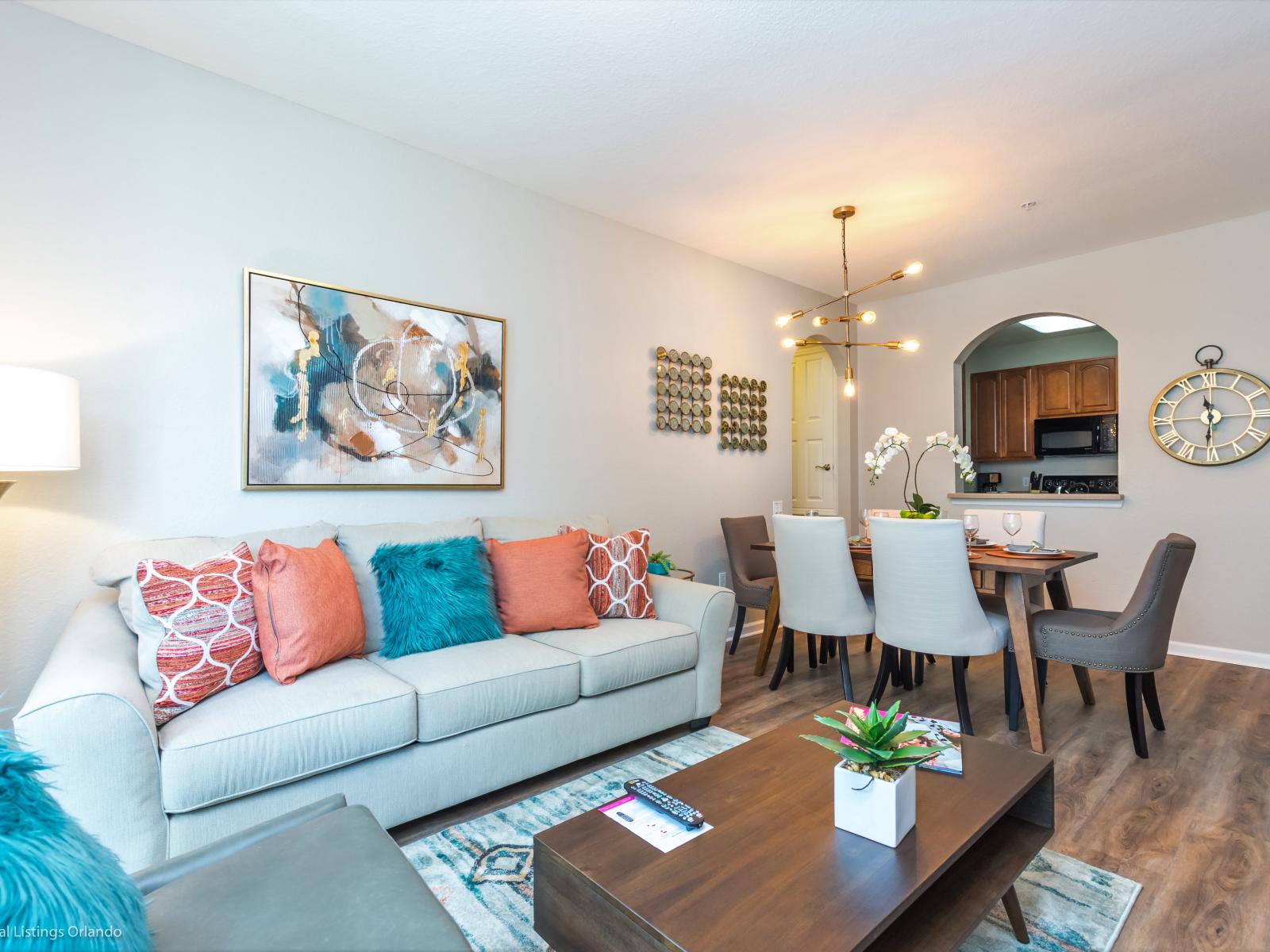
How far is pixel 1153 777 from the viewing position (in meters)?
2.36

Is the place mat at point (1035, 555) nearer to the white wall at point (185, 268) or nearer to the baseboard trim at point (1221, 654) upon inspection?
the baseboard trim at point (1221, 654)

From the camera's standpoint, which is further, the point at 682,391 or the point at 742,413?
the point at 742,413

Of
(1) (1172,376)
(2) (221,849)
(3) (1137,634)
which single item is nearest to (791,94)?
(3) (1137,634)

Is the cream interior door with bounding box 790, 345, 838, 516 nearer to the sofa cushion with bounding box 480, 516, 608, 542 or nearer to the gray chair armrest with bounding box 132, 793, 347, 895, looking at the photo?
the sofa cushion with bounding box 480, 516, 608, 542

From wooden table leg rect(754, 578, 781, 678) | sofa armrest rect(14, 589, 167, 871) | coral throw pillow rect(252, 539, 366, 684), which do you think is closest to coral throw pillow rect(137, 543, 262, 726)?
coral throw pillow rect(252, 539, 366, 684)

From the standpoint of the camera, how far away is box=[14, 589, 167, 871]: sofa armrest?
140 centimetres

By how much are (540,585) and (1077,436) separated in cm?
601

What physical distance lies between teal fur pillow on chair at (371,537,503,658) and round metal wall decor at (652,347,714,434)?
1.89 meters

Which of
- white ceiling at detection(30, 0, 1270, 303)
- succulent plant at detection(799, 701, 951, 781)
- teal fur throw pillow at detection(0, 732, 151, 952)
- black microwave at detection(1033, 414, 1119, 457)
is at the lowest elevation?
succulent plant at detection(799, 701, 951, 781)

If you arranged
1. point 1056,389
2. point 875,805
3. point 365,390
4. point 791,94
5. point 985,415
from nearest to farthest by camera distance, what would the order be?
point 875,805, point 791,94, point 365,390, point 1056,389, point 985,415

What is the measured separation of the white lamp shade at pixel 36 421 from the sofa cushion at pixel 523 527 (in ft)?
4.88

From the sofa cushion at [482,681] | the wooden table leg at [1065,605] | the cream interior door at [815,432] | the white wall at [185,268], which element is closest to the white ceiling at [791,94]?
the white wall at [185,268]

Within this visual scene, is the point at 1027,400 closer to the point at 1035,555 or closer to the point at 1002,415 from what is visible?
the point at 1002,415

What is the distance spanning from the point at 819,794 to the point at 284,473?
2.30 meters
